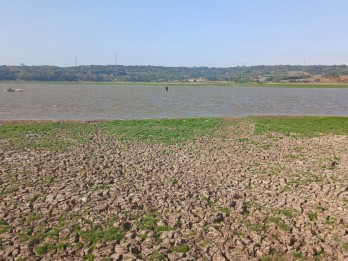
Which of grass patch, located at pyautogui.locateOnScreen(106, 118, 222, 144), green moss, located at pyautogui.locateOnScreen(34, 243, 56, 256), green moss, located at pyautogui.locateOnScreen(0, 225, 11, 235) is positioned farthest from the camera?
grass patch, located at pyautogui.locateOnScreen(106, 118, 222, 144)

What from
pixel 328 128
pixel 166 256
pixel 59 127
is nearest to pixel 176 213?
pixel 166 256

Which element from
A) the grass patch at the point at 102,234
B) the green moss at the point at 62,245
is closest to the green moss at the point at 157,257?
the grass patch at the point at 102,234

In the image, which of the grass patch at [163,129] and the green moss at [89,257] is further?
the grass patch at [163,129]

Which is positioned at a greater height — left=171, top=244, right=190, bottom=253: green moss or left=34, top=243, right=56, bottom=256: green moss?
left=34, top=243, right=56, bottom=256: green moss

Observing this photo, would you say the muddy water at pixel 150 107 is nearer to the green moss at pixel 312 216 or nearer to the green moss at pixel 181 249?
the green moss at pixel 312 216

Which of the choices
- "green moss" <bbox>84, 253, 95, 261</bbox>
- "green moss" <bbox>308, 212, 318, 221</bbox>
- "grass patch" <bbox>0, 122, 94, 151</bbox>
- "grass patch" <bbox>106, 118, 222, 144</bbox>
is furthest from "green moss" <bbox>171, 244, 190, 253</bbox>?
"grass patch" <bbox>106, 118, 222, 144</bbox>

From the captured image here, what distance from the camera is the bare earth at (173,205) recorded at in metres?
7.93

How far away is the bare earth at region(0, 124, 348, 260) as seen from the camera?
26.0 feet

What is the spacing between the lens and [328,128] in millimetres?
27500

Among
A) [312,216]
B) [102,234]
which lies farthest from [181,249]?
[312,216]

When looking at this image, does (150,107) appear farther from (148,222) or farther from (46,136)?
(148,222)

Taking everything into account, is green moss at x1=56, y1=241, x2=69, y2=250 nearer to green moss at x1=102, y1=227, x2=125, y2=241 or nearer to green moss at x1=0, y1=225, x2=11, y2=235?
green moss at x1=102, y1=227, x2=125, y2=241

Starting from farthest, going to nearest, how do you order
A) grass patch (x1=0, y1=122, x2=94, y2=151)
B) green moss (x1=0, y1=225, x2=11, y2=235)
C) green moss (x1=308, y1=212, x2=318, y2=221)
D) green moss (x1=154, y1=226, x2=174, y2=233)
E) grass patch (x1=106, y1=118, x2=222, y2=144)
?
grass patch (x1=106, y1=118, x2=222, y2=144), grass patch (x1=0, y1=122, x2=94, y2=151), green moss (x1=308, y1=212, x2=318, y2=221), green moss (x1=154, y1=226, x2=174, y2=233), green moss (x1=0, y1=225, x2=11, y2=235)

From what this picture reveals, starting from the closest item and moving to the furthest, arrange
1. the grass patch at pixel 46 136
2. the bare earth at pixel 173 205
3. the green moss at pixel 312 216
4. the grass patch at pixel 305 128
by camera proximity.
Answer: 1. the bare earth at pixel 173 205
2. the green moss at pixel 312 216
3. the grass patch at pixel 46 136
4. the grass patch at pixel 305 128
